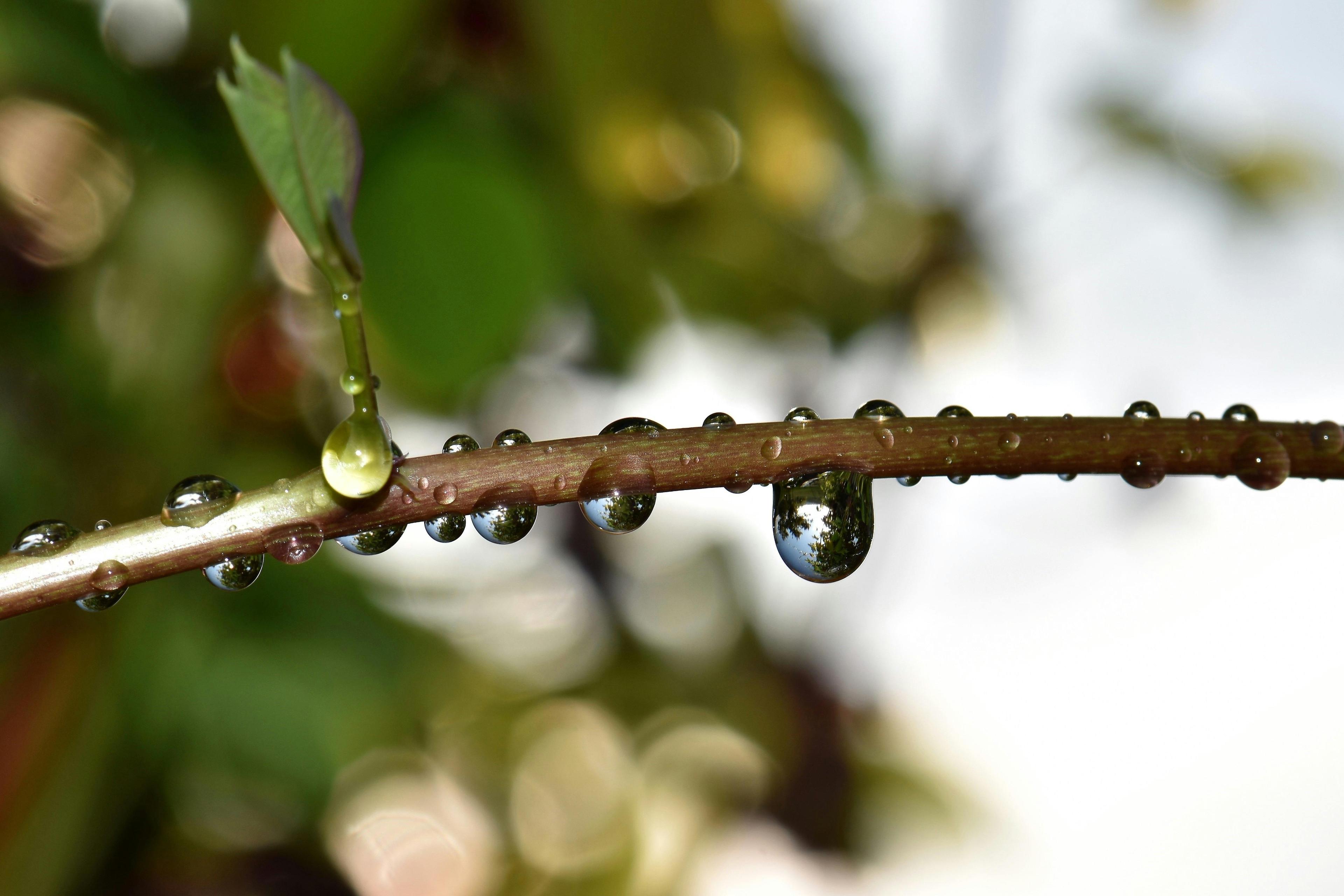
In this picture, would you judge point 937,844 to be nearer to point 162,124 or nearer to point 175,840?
point 175,840

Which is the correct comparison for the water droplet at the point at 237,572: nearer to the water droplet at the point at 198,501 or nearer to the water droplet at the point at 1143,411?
the water droplet at the point at 198,501

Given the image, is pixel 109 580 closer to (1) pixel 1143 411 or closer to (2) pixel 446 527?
(2) pixel 446 527

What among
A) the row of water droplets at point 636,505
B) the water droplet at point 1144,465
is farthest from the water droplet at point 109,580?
the water droplet at point 1144,465

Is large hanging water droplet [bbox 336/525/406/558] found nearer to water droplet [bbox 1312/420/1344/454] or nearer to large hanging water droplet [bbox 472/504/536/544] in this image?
large hanging water droplet [bbox 472/504/536/544]

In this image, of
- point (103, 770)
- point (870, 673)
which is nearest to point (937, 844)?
point (870, 673)

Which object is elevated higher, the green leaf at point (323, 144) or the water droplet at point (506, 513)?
the green leaf at point (323, 144)

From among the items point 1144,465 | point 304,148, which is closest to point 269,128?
point 304,148
